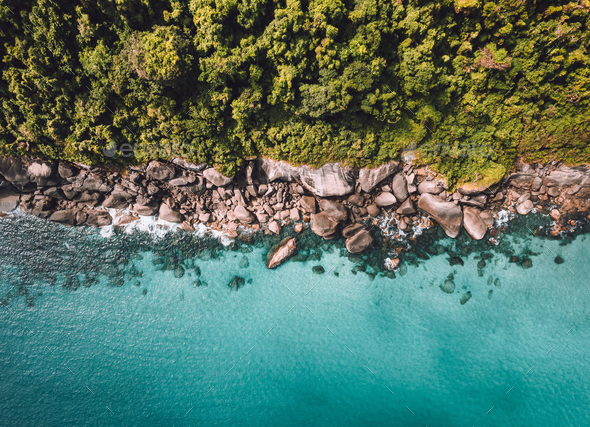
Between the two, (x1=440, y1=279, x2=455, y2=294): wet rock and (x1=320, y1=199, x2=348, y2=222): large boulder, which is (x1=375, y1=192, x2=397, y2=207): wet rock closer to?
(x1=320, y1=199, x2=348, y2=222): large boulder

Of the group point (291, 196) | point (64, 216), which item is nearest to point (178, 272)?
point (64, 216)

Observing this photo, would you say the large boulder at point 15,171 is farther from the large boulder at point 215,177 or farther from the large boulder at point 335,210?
the large boulder at point 335,210

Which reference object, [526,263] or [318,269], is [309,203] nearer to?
[318,269]

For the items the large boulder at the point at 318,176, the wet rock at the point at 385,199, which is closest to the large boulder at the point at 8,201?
Answer: the large boulder at the point at 318,176

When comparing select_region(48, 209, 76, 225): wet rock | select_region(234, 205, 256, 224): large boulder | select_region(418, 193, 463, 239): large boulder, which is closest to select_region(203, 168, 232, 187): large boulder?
select_region(234, 205, 256, 224): large boulder

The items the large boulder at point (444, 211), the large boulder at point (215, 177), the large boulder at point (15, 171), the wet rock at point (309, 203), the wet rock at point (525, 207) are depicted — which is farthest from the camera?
the wet rock at point (309, 203)

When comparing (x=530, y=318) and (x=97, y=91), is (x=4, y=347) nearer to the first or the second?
(x=97, y=91)
